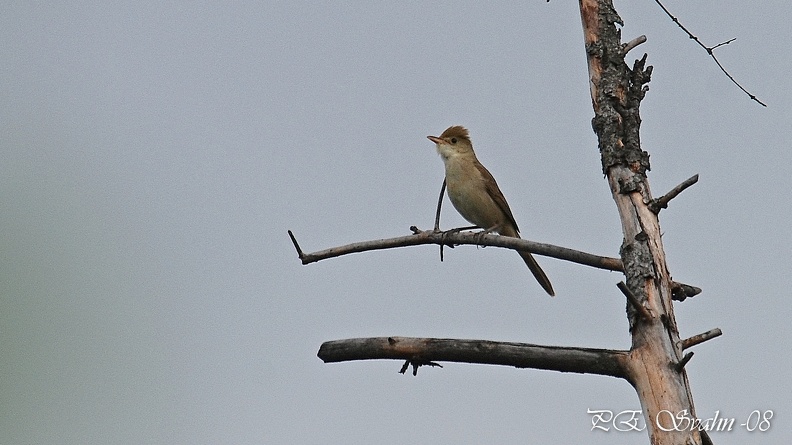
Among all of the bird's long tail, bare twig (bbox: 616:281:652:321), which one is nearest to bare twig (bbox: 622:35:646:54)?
bare twig (bbox: 616:281:652:321)

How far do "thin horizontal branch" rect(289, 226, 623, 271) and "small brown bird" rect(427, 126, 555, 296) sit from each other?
2.59 meters

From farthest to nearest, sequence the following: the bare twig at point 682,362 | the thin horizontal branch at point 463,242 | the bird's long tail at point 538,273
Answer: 1. the bird's long tail at point 538,273
2. the thin horizontal branch at point 463,242
3. the bare twig at point 682,362

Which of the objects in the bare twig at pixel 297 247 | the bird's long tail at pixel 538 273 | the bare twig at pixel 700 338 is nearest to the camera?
the bare twig at pixel 700 338

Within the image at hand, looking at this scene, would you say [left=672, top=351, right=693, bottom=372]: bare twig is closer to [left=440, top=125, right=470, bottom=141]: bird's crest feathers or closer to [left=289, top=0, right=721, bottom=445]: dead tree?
[left=289, top=0, right=721, bottom=445]: dead tree

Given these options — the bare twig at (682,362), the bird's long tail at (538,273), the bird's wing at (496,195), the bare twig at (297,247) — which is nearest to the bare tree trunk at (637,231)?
the bare twig at (682,362)

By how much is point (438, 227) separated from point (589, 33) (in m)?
1.48

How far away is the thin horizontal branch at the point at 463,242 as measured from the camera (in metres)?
4.70

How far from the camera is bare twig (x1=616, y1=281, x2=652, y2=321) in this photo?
4.19 m

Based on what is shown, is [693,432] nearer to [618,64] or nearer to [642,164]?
[642,164]

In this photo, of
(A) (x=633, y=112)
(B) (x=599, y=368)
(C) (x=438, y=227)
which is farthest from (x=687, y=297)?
(C) (x=438, y=227)

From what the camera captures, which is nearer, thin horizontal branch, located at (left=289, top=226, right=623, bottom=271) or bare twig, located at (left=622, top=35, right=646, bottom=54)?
thin horizontal branch, located at (left=289, top=226, right=623, bottom=271)

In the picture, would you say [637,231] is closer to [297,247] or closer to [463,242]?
[463,242]

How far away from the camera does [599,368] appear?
14.3ft

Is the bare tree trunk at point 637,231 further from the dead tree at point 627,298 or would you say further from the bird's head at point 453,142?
the bird's head at point 453,142
